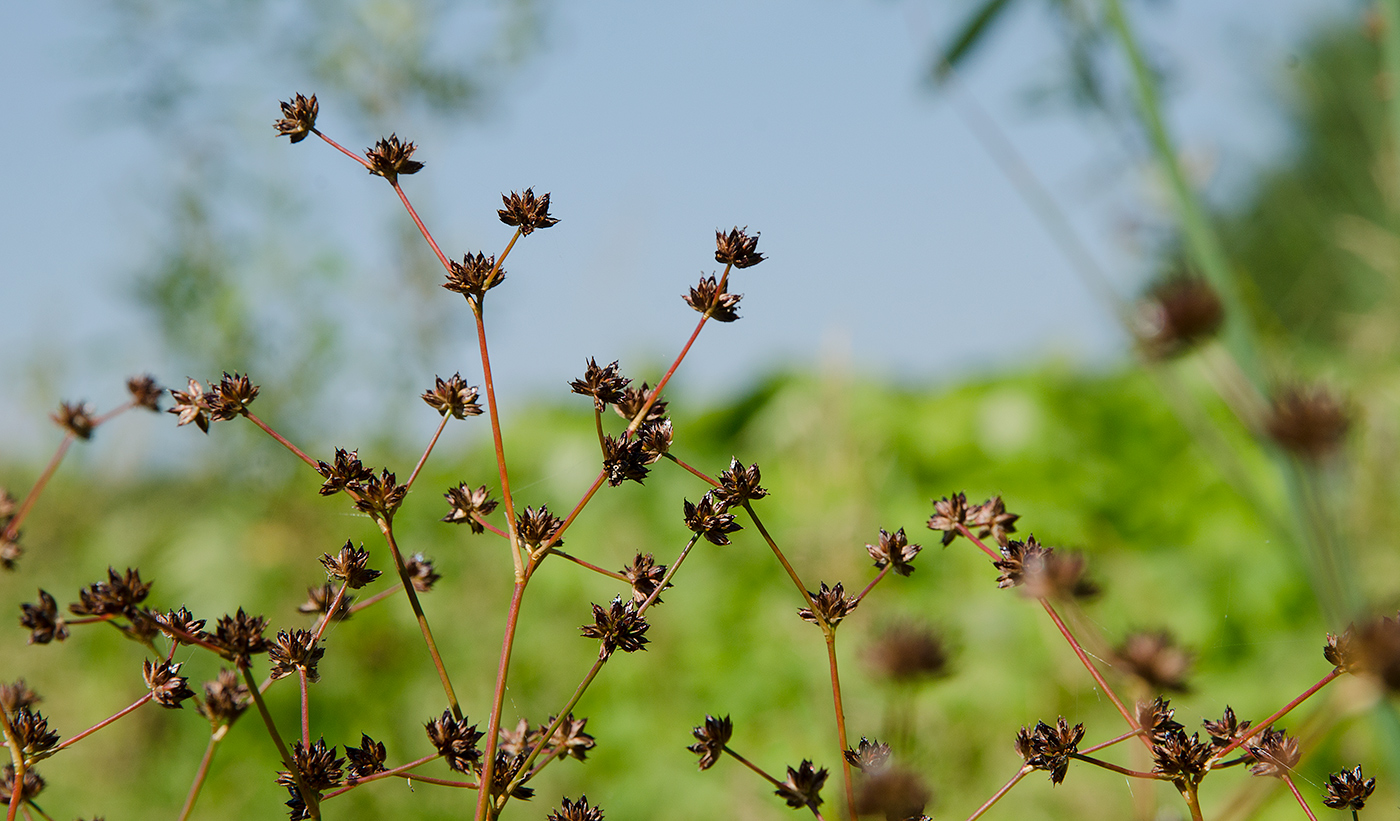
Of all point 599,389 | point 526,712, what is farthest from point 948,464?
point 599,389

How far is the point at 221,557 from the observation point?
2.68m

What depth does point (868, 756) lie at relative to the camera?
0.50m

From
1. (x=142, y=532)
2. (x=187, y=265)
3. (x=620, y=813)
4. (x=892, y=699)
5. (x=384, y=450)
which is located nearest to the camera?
(x=892, y=699)

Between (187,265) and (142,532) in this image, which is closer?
(187,265)

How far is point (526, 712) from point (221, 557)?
103cm

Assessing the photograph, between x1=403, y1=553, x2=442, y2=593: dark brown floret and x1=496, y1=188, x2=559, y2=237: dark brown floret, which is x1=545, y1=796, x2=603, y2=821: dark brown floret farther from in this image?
x1=496, y1=188, x2=559, y2=237: dark brown floret

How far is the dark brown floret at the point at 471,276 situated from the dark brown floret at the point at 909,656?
0.29 metres

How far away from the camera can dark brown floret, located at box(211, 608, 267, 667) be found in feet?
1.57

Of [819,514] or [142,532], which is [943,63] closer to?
[819,514]

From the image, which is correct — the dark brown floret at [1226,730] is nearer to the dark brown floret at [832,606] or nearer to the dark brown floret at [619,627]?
the dark brown floret at [832,606]

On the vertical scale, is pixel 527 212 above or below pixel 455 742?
above

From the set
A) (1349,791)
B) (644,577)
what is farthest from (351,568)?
(1349,791)

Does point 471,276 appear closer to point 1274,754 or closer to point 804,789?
point 804,789

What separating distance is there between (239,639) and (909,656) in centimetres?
32
